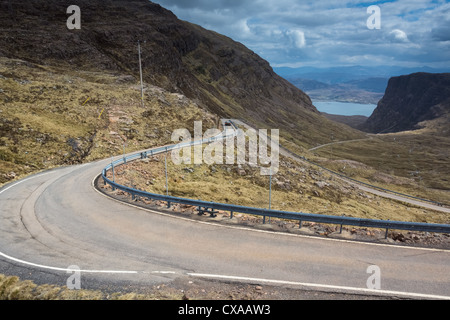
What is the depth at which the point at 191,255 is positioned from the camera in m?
11.3

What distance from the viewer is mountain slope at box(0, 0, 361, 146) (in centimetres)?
6412

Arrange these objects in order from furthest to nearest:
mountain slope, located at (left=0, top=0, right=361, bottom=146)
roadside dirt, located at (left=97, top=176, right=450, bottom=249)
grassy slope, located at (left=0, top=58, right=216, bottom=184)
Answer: mountain slope, located at (left=0, top=0, right=361, bottom=146) < grassy slope, located at (left=0, top=58, right=216, bottom=184) < roadside dirt, located at (left=97, top=176, right=450, bottom=249)

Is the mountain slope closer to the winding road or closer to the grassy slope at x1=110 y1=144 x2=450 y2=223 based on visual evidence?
the grassy slope at x1=110 y1=144 x2=450 y2=223

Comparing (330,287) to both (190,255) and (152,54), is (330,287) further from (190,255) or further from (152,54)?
(152,54)

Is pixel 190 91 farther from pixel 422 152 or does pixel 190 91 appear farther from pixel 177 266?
pixel 422 152

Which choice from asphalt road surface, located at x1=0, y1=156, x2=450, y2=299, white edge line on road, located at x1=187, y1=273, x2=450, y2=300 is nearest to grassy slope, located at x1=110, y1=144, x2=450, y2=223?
asphalt road surface, located at x1=0, y1=156, x2=450, y2=299

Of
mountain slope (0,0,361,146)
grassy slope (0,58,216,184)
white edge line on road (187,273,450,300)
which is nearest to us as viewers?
white edge line on road (187,273,450,300)

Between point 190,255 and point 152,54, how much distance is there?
3619 inches

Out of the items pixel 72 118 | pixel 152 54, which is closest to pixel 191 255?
pixel 72 118

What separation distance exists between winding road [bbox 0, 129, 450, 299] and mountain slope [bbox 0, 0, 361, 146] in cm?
5741

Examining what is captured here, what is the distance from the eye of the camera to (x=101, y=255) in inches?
450

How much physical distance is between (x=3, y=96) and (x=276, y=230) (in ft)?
135
